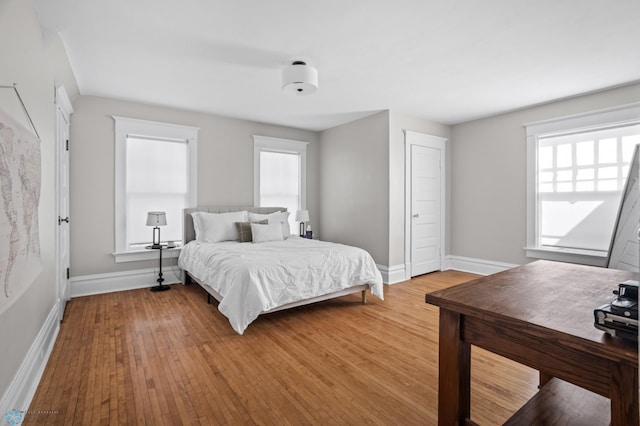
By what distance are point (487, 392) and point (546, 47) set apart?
2.93 metres

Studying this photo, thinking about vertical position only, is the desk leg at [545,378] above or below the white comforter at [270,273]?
below

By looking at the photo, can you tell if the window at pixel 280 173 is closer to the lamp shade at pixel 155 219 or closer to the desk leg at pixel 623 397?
the lamp shade at pixel 155 219

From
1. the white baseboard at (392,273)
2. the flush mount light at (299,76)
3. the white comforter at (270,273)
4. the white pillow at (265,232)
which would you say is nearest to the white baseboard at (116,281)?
the white comforter at (270,273)

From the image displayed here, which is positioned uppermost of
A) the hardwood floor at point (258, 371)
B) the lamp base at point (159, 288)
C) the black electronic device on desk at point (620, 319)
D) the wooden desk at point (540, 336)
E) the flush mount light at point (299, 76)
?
the flush mount light at point (299, 76)

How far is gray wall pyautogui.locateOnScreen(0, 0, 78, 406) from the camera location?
167 centimetres

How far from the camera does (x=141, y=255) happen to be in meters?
4.48

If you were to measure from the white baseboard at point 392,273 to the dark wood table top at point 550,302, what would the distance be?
2.99 m

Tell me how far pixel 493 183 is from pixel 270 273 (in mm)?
3964

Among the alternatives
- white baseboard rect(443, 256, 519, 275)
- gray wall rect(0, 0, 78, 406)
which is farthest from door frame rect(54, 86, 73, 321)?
white baseboard rect(443, 256, 519, 275)

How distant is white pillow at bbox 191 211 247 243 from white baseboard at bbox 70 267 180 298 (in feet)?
2.69

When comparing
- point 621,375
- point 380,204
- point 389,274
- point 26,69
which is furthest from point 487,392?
point 26,69

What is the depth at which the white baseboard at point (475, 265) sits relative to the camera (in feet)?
16.3

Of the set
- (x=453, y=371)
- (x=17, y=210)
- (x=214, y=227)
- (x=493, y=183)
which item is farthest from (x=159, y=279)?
(x=493, y=183)

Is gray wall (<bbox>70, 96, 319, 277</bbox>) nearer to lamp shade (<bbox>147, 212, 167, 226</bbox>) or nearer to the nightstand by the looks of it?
the nightstand
